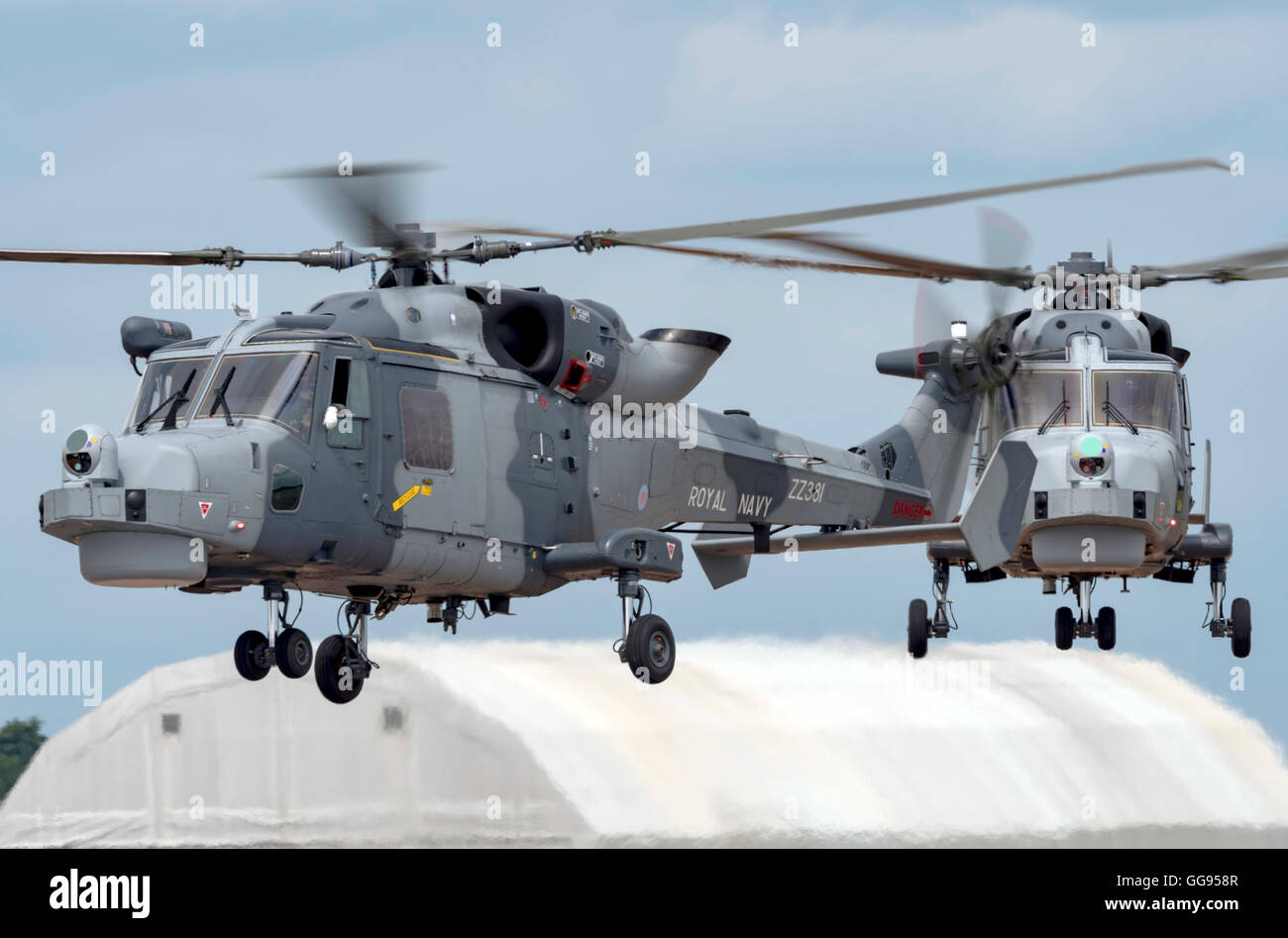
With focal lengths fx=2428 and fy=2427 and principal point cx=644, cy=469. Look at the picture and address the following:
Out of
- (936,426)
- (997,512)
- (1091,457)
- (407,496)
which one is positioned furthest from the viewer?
(936,426)

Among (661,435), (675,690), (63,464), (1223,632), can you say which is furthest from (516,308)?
(1223,632)

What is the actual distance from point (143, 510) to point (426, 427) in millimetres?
3416

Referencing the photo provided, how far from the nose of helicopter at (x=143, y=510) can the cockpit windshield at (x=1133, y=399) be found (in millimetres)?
10987

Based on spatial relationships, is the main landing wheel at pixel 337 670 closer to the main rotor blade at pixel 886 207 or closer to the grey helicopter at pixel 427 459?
the grey helicopter at pixel 427 459

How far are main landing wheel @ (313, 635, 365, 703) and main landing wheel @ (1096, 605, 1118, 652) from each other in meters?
10.1

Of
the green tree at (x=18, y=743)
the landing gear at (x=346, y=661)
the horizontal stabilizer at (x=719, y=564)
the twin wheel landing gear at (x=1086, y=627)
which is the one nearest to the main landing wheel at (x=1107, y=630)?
the twin wheel landing gear at (x=1086, y=627)

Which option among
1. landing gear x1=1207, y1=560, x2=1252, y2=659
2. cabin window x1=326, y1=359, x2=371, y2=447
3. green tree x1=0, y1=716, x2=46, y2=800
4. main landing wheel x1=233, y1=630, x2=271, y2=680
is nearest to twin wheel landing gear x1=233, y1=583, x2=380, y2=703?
main landing wheel x1=233, y1=630, x2=271, y2=680

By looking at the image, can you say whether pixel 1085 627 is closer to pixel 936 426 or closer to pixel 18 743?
pixel 936 426

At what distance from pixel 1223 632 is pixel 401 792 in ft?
34.9

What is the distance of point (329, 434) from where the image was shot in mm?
23516

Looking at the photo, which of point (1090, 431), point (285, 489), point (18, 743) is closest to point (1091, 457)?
point (1090, 431)

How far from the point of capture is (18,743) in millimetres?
49375

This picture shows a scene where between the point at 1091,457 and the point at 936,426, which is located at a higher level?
the point at 936,426

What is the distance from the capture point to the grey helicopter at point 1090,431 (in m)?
27.4
